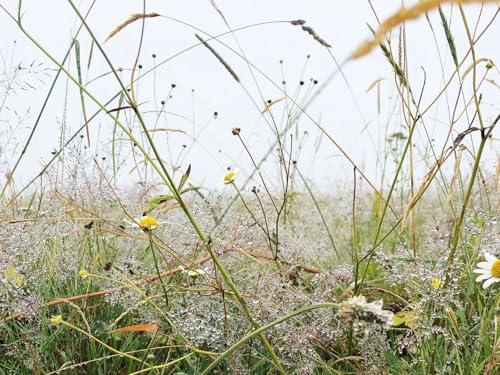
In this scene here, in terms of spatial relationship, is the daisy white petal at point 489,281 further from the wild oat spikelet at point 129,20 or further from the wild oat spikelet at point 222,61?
the wild oat spikelet at point 129,20

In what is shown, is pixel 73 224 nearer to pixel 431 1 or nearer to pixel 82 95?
pixel 82 95

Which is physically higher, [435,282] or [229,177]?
[229,177]

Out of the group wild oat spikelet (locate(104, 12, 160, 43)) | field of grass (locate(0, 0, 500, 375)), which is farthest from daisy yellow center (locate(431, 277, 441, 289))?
wild oat spikelet (locate(104, 12, 160, 43))

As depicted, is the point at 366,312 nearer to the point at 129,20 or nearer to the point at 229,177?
the point at 129,20

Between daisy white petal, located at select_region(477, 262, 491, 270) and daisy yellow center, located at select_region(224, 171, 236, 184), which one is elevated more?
daisy yellow center, located at select_region(224, 171, 236, 184)

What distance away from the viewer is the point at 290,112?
1.95 metres

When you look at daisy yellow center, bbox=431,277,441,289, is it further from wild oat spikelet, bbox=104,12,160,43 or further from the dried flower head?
wild oat spikelet, bbox=104,12,160,43

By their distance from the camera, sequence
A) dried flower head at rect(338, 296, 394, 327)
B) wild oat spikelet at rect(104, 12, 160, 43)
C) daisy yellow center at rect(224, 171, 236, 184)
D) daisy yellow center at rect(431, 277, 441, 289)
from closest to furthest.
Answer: dried flower head at rect(338, 296, 394, 327) < wild oat spikelet at rect(104, 12, 160, 43) < daisy yellow center at rect(431, 277, 441, 289) < daisy yellow center at rect(224, 171, 236, 184)

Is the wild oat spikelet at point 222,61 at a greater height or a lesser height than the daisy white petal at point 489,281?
greater

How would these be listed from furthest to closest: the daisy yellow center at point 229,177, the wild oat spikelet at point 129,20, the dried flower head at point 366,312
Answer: the daisy yellow center at point 229,177, the wild oat spikelet at point 129,20, the dried flower head at point 366,312

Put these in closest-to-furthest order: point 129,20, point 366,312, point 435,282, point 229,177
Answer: point 366,312
point 129,20
point 435,282
point 229,177

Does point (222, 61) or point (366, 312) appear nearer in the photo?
point (366, 312)

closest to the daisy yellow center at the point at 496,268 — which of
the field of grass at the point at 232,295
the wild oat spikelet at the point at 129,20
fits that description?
the field of grass at the point at 232,295

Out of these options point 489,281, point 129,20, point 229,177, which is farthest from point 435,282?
point 129,20
